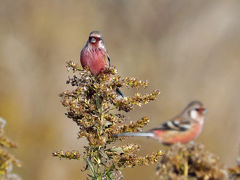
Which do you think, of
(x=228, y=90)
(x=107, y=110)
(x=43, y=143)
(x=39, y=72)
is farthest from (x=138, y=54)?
(x=107, y=110)

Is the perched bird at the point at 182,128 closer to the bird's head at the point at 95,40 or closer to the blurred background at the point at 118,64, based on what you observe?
the bird's head at the point at 95,40

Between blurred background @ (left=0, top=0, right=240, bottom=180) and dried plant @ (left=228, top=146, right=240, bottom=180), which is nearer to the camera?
dried plant @ (left=228, top=146, right=240, bottom=180)

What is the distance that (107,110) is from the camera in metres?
6.17

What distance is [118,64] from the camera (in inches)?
1603

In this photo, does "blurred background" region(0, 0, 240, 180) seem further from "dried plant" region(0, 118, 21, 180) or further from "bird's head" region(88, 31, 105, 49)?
"dried plant" region(0, 118, 21, 180)

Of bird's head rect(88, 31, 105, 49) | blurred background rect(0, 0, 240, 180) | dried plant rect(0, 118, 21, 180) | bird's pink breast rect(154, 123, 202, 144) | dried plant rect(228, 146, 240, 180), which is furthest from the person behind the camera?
blurred background rect(0, 0, 240, 180)

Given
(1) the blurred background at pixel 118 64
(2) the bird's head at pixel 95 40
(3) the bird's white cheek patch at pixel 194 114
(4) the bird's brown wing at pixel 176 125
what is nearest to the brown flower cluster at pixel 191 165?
(4) the bird's brown wing at pixel 176 125

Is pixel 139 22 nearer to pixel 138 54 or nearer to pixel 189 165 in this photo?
pixel 138 54

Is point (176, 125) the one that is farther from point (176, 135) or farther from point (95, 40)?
point (95, 40)

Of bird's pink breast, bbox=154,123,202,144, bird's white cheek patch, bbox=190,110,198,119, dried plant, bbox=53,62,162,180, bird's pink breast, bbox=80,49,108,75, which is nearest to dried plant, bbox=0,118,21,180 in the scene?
dried plant, bbox=53,62,162,180

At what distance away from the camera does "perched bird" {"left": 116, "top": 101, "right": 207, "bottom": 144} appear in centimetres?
561

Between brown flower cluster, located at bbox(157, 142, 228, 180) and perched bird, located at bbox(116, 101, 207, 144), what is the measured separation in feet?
2.73

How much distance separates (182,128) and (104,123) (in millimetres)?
797

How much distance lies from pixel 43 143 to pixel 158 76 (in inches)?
627
